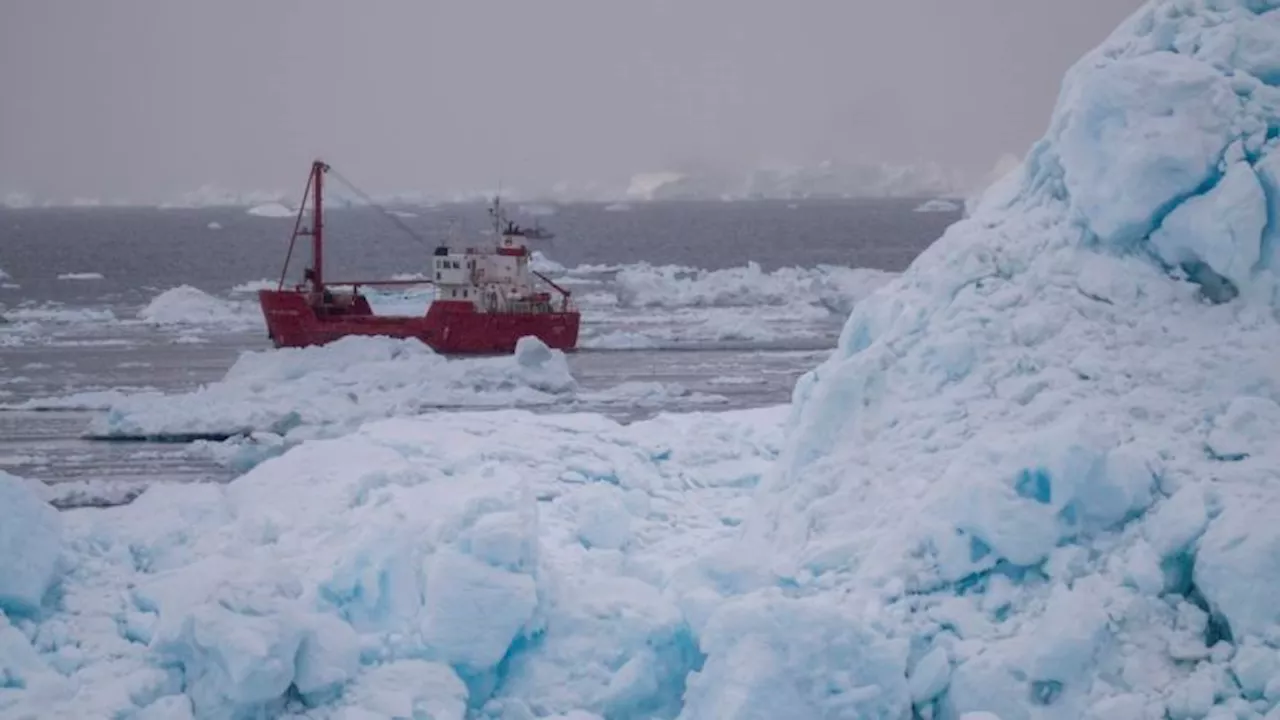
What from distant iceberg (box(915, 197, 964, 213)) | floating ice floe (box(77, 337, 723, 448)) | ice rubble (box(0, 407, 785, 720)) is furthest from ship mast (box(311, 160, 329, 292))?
distant iceberg (box(915, 197, 964, 213))

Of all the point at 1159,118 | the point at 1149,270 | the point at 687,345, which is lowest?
the point at 687,345

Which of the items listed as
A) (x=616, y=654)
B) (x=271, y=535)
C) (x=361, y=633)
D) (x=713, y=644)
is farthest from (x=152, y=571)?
(x=713, y=644)

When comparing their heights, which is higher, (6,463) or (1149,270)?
(1149,270)

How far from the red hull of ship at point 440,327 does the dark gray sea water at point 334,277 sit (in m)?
0.69

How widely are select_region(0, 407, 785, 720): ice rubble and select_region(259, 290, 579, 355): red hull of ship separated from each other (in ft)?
69.0

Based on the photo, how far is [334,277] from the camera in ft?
186

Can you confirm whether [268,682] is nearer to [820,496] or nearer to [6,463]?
[820,496]

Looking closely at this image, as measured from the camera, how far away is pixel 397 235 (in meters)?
94.1

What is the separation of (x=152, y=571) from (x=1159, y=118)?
20.0 ft

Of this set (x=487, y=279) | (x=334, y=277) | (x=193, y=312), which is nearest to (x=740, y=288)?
(x=487, y=279)

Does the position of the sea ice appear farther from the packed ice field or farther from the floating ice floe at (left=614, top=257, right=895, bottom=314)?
the floating ice floe at (left=614, top=257, right=895, bottom=314)

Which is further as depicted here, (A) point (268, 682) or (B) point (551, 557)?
(B) point (551, 557)

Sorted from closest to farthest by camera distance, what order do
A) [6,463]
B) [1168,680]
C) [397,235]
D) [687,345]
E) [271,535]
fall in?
[1168,680], [271,535], [6,463], [687,345], [397,235]

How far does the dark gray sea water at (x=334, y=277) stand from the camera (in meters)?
18.4
